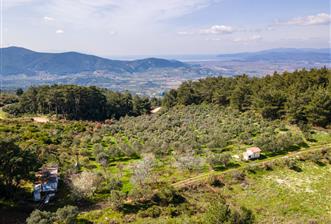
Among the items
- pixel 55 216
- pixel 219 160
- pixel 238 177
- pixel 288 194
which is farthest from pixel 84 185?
pixel 288 194

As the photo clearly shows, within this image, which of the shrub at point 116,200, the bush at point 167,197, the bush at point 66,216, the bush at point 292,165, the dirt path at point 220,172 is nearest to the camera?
the bush at point 66,216

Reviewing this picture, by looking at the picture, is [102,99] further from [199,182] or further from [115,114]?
[199,182]

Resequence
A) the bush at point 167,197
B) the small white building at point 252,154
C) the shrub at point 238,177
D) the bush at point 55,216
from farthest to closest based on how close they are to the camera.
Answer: the small white building at point 252,154, the shrub at point 238,177, the bush at point 167,197, the bush at point 55,216

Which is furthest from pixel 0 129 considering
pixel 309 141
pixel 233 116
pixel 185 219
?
pixel 309 141

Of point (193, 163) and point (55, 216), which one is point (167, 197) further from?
point (55, 216)

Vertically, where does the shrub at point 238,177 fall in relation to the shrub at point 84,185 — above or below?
below

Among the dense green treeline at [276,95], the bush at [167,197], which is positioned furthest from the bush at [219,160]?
the dense green treeline at [276,95]

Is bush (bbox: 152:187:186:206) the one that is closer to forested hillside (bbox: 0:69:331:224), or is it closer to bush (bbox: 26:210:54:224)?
forested hillside (bbox: 0:69:331:224)

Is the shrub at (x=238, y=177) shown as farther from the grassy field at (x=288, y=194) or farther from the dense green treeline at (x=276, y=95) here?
the dense green treeline at (x=276, y=95)
